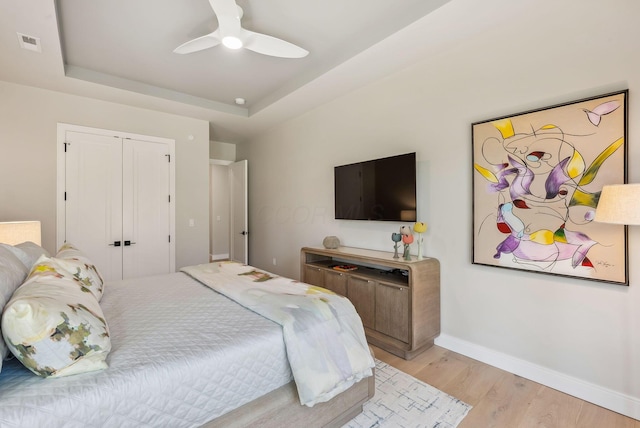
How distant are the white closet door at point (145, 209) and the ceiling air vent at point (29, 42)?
4.70 ft

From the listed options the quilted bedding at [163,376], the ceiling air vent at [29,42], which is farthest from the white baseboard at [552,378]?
the ceiling air vent at [29,42]

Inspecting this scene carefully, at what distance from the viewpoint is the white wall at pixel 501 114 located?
73.7 inches

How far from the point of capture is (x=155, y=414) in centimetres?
113

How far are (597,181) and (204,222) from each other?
4460mm

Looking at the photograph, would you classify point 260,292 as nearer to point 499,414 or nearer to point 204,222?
point 499,414

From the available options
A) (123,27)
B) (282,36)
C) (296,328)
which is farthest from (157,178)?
(296,328)

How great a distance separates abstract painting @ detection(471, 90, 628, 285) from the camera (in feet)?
6.13

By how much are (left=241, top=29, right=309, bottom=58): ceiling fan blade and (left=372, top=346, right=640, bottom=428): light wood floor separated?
2618 millimetres

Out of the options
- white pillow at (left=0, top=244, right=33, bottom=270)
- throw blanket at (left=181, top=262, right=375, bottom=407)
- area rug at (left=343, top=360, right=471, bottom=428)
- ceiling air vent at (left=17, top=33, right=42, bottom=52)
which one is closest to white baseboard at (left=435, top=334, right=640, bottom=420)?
area rug at (left=343, top=360, right=471, bottom=428)

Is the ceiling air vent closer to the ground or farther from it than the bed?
farther from it

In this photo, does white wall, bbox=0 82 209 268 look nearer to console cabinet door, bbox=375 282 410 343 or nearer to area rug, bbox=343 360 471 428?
console cabinet door, bbox=375 282 410 343

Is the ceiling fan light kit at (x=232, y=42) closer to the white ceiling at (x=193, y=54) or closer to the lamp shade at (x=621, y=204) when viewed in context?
the white ceiling at (x=193, y=54)

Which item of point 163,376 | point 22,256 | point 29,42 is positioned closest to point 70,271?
point 22,256

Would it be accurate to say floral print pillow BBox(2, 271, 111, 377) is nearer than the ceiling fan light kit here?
Yes
